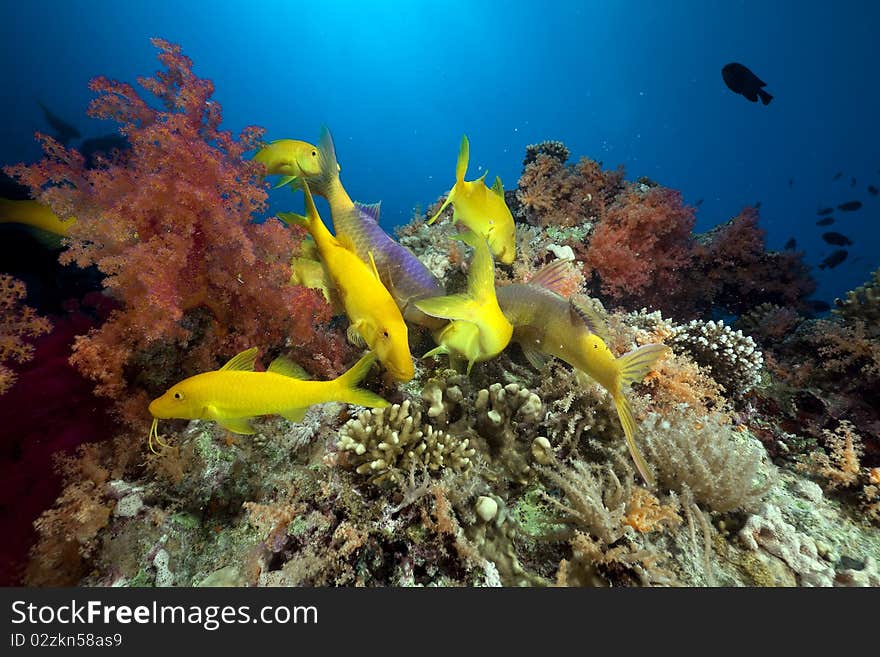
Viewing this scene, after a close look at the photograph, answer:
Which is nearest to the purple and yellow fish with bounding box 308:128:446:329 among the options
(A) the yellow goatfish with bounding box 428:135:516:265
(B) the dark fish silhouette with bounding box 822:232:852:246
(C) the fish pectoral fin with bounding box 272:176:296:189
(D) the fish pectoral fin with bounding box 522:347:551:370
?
Answer: (C) the fish pectoral fin with bounding box 272:176:296:189

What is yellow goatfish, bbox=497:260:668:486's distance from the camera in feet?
6.82

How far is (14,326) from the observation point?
7.30ft

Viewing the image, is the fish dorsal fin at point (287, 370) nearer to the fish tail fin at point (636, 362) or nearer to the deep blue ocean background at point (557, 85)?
the fish tail fin at point (636, 362)

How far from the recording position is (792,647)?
1.67 m

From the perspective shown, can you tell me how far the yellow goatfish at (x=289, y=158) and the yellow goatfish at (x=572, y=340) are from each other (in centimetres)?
186

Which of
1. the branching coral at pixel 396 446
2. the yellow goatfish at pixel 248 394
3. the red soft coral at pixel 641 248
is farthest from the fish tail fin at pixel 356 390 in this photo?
the red soft coral at pixel 641 248

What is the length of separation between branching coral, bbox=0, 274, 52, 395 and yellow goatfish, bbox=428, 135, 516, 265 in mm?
2677

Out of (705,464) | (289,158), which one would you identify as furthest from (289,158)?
(705,464)

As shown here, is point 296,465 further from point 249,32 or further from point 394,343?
point 249,32

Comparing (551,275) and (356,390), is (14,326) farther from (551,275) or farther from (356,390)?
(551,275)

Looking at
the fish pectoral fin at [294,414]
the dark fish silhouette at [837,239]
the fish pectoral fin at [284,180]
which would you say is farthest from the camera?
the dark fish silhouette at [837,239]

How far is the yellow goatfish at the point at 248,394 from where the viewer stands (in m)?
1.84

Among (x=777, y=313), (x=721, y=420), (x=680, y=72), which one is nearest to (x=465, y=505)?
(x=721, y=420)

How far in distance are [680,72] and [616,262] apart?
263 feet
